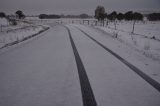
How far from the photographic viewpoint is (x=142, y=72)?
5945mm

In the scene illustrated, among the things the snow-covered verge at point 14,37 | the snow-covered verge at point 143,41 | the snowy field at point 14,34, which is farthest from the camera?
the snowy field at point 14,34

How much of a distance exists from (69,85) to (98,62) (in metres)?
2.86

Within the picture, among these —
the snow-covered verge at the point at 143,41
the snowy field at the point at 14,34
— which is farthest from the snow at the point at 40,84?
the snowy field at the point at 14,34

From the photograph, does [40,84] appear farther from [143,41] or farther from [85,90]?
[143,41]

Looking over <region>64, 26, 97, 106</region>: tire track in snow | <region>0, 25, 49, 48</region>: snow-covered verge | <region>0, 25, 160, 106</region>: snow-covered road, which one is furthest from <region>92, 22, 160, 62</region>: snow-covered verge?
<region>0, 25, 49, 48</region>: snow-covered verge

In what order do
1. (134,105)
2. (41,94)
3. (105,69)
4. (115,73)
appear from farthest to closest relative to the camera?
1. (105,69)
2. (115,73)
3. (41,94)
4. (134,105)

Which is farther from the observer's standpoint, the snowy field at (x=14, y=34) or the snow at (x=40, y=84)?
the snowy field at (x=14, y=34)

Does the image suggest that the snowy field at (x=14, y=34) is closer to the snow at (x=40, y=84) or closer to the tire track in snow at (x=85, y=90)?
the snow at (x=40, y=84)

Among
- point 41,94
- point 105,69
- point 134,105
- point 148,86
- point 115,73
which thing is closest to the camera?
point 134,105

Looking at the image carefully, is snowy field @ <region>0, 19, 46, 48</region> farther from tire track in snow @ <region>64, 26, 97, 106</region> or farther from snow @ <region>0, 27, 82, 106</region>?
tire track in snow @ <region>64, 26, 97, 106</region>

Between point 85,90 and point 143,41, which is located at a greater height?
point 143,41

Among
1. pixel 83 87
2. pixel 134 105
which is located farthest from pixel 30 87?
pixel 134 105

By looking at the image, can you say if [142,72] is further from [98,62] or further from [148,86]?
[98,62]

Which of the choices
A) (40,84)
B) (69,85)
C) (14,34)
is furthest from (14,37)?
(69,85)
